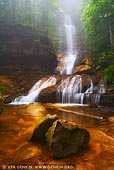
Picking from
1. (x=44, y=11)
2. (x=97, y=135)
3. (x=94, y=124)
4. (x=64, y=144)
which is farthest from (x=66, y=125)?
(x=44, y=11)

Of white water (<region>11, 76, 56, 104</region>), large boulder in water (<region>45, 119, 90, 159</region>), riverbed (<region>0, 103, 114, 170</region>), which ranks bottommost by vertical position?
riverbed (<region>0, 103, 114, 170</region>)

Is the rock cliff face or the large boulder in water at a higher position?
the rock cliff face

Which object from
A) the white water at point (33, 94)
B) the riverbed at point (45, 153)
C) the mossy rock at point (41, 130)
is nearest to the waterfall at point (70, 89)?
the white water at point (33, 94)

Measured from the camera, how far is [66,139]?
12.6 ft

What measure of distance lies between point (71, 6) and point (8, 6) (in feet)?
102

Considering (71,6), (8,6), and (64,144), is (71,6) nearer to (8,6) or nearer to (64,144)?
(8,6)

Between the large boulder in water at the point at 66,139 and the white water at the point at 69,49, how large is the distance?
16.1 metres

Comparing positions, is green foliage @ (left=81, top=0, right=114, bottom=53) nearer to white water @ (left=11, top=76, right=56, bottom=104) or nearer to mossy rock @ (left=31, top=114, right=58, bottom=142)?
white water @ (left=11, top=76, right=56, bottom=104)

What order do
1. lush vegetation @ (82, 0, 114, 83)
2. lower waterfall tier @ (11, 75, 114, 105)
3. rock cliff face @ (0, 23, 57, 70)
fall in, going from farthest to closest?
rock cliff face @ (0, 23, 57, 70) → lush vegetation @ (82, 0, 114, 83) → lower waterfall tier @ (11, 75, 114, 105)

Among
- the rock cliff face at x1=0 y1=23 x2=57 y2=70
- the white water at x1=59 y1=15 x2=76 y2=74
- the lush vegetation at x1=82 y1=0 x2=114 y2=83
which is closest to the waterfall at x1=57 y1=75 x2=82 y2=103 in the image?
the lush vegetation at x1=82 y1=0 x2=114 y2=83

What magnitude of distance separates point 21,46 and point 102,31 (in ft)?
29.7

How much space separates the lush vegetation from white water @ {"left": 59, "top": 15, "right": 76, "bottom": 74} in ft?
11.5

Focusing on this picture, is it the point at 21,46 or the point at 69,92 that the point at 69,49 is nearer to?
the point at 21,46

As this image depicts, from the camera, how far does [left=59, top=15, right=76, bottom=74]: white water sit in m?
21.0
